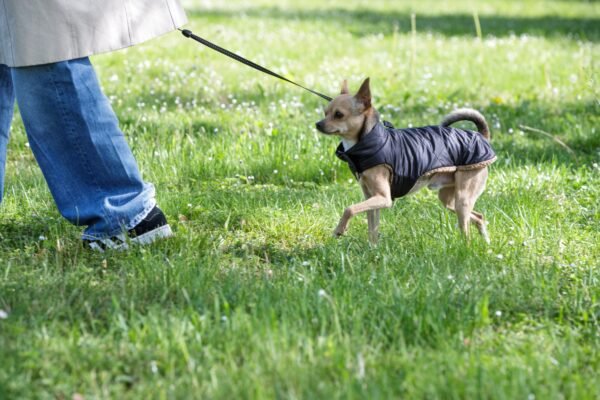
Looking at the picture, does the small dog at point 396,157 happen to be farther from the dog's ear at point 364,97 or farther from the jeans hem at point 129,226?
the jeans hem at point 129,226

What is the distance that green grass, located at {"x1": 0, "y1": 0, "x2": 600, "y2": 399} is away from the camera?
9.57 ft

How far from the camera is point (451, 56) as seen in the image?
34.7 feet

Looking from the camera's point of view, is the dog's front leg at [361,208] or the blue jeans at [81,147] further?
the dog's front leg at [361,208]

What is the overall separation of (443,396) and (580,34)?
1226cm

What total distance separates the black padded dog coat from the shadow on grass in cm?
832

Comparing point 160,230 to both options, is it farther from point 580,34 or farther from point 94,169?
point 580,34

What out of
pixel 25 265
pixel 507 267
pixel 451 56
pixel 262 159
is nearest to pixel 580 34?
pixel 451 56

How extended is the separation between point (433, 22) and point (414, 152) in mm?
11191

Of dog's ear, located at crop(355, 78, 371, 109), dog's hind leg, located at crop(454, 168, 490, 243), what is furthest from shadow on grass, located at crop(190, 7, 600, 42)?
dog's ear, located at crop(355, 78, 371, 109)

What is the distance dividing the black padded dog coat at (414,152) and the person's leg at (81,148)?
1144 mm

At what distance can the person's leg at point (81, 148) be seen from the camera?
13.0 feet

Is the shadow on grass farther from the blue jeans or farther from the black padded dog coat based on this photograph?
the blue jeans

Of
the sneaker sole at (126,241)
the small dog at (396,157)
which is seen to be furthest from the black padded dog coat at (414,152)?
the sneaker sole at (126,241)

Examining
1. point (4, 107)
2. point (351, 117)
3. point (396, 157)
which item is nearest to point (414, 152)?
point (396, 157)
